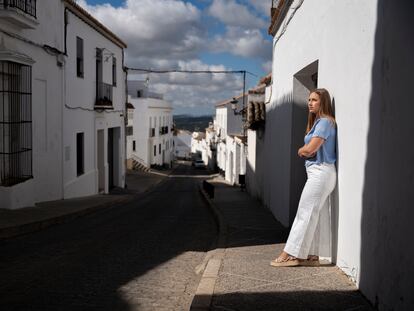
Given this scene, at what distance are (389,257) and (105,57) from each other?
17.1 m

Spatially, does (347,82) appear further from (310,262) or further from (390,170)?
(310,262)

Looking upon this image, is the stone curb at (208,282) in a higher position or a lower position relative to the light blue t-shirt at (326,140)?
lower

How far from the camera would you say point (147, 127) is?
44844 millimetres

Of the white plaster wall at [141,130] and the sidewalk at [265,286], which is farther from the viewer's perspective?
the white plaster wall at [141,130]

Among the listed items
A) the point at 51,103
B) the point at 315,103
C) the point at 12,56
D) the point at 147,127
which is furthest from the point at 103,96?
the point at 147,127

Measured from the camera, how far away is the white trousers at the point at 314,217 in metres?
4.80

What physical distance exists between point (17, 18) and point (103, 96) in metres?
8.61

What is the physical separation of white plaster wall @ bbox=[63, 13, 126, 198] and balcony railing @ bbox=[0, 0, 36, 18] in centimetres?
300

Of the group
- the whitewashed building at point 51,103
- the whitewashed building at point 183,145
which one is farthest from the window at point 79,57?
the whitewashed building at point 183,145

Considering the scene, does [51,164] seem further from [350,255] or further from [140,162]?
[140,162]

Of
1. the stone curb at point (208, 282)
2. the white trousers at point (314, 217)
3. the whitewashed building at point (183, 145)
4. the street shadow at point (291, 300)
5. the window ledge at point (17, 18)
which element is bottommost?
the whitewashed building at point (183, 145)

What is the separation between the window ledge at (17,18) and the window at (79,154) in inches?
233

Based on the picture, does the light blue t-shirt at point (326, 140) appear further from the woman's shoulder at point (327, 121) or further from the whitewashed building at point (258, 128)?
the whitewashed building at point (258, 128)

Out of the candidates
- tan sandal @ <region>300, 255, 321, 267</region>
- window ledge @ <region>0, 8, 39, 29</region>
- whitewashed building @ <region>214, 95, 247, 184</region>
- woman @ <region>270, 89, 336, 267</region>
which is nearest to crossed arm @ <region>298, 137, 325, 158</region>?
woman @ <region>270, 89, 336, 267</region>
